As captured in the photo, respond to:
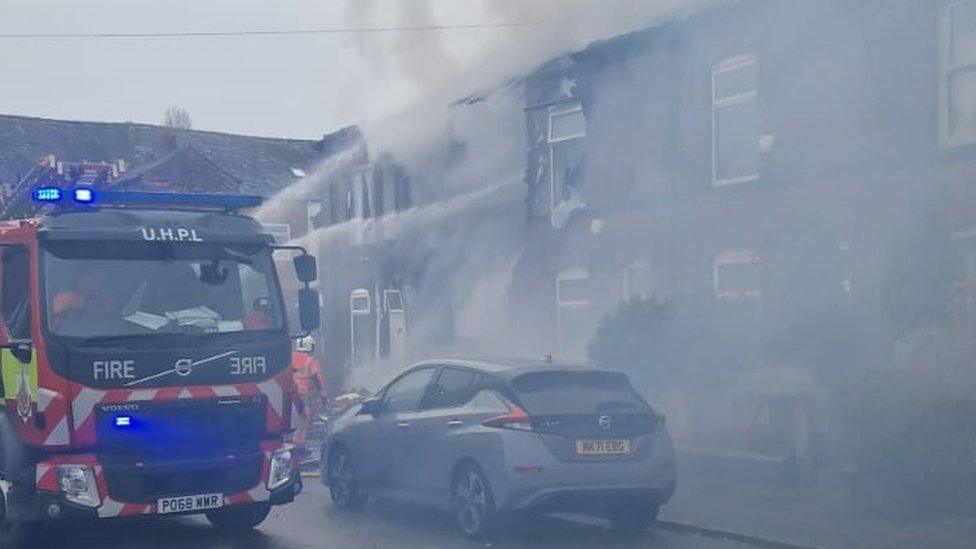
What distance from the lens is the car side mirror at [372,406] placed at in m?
11.7

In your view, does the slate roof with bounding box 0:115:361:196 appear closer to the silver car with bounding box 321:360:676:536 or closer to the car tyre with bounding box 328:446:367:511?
the car tyre with bounding box 328:446:367:511

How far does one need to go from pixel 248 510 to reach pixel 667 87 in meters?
10.3

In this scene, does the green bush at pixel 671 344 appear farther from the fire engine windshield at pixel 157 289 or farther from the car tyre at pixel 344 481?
the fire engine windshield at pixel 157 289

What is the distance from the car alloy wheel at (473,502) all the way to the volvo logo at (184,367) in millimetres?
2461

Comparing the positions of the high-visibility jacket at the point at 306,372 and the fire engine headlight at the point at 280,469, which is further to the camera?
the high-visibility jacket at the point at 306,372

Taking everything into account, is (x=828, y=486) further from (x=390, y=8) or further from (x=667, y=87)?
(x=390, y=8)

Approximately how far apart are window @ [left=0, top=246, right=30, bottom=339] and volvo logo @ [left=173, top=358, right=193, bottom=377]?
109cm

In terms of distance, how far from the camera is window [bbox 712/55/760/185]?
1662 cm

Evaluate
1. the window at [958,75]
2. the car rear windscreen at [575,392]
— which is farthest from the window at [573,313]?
the car rear windscreen at [575,392]

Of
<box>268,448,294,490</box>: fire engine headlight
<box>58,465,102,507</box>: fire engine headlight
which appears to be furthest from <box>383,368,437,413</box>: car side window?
<box>58,465,102,507</box>: fire engine headlight

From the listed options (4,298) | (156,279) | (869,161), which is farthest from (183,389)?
(869,161)

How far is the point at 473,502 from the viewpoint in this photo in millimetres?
10164

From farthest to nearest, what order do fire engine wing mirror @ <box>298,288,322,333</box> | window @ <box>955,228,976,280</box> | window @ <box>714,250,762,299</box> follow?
window @ <box>714,250,762,299</box>
window @ <box>955,228,976,280</box>
fire engine wing mirror @ <box>298,288,322,333</box>

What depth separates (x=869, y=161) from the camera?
14.7 metres
